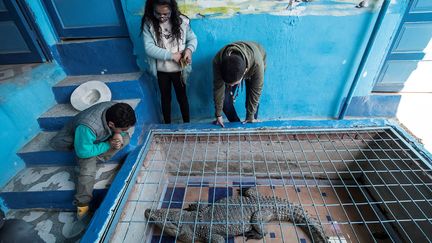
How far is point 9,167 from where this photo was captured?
2273 millimetres

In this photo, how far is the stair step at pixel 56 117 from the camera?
256 centimetres

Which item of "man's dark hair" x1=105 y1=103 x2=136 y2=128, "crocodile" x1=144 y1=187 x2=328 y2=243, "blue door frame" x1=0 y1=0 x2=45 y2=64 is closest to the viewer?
"man's dark hair" x1=105 y1=103 x2=136 y2=128

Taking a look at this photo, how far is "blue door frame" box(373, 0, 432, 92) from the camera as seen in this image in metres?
2.71

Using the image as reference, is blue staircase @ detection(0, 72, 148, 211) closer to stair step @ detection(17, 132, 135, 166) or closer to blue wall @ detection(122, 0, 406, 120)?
stair step @ detection(17, 132, 135, 166)

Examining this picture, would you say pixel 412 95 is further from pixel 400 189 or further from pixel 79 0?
pixel 79 0

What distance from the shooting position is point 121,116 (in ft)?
6.01

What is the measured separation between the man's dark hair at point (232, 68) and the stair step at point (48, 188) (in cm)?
146

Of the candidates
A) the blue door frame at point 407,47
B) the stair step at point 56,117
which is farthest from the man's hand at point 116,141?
the blue door frame at point 407,47

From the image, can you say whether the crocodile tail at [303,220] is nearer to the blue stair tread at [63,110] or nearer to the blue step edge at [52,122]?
the blue stair tread at [63,110]

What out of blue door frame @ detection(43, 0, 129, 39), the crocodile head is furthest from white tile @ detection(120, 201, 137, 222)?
blue door frame @ detection(43, 0, 129, 39)

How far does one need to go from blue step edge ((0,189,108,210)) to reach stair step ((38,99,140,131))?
801 mm

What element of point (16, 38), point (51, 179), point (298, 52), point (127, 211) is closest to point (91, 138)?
point (127, 211)

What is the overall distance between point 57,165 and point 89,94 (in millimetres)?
895

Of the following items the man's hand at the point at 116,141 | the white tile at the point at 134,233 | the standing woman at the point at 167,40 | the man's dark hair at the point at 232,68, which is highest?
the standing woman at the point at 167,40
